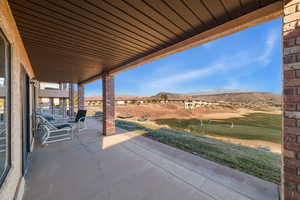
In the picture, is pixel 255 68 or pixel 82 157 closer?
pixel 82 157

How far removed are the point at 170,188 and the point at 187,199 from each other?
0.28 m

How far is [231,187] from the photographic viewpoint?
1739 mm

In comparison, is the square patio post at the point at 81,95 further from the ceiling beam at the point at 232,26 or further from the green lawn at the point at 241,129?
the ceiling beam at the point at 232,26

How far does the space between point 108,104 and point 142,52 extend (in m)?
2.38

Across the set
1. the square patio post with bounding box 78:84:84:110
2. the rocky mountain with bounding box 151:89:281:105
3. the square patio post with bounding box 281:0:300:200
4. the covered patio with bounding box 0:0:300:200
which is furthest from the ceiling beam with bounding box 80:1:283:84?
the rocky mountain with bounding box 151:89:281:105

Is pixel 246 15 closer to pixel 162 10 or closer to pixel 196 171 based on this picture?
pixel 162 10

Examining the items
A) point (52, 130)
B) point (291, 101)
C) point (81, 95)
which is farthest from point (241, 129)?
point (81, 95)

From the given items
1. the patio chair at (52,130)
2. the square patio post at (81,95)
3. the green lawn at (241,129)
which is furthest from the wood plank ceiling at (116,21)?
the green lawn at (241,129)

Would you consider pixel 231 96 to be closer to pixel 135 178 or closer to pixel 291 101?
pixel 291 101

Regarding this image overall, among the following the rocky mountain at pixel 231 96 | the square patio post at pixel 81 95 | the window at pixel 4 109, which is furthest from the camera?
the rocky mountain at pixel 231 96

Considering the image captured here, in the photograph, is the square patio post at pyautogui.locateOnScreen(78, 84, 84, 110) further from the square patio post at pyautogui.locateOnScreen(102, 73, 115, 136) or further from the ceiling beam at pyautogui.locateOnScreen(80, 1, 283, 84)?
the ceiling beam at pyautogui.locateOnScreen(80, 1, 283, 84)

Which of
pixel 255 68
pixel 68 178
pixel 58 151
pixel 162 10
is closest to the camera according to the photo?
pixel 162 10

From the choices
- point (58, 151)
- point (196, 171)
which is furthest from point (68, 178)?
point (196, 171)

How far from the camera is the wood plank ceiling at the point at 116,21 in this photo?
141 centimetres
